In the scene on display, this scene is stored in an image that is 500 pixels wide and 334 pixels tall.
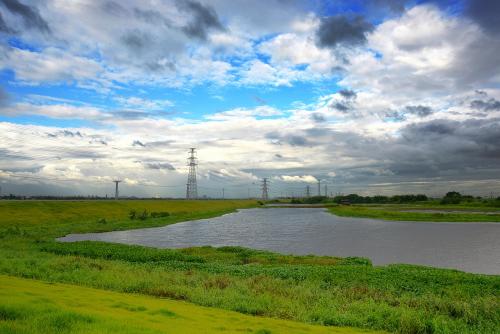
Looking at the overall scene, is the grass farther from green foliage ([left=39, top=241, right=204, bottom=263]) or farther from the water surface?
the water surface

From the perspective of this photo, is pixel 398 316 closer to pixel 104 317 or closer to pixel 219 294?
pixel 219 294

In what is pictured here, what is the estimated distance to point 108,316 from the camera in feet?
39.2

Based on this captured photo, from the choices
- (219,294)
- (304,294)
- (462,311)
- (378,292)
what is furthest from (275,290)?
(462,311)

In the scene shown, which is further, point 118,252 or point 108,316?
point 118,252

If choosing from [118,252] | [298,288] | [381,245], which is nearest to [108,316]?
[298,288]

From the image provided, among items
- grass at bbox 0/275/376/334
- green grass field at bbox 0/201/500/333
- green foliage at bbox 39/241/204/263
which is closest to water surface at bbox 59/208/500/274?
green grass field at bbox 0/201/500/333

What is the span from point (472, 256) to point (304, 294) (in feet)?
86.6

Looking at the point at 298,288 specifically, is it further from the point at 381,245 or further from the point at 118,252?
the point at 381,245

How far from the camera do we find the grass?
10.6 m

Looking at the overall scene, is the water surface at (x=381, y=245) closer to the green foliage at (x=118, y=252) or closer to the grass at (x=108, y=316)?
the green foliage at (x=118, y=252)

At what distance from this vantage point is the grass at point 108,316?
10.6 metres

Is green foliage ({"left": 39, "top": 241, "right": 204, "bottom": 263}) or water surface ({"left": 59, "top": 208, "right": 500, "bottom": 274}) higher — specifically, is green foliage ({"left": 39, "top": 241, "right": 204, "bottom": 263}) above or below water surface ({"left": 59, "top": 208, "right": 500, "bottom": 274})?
above

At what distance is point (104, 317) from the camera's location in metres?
11.7

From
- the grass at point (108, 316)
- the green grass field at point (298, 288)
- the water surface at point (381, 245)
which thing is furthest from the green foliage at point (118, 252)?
the grass at point (108, 316)
